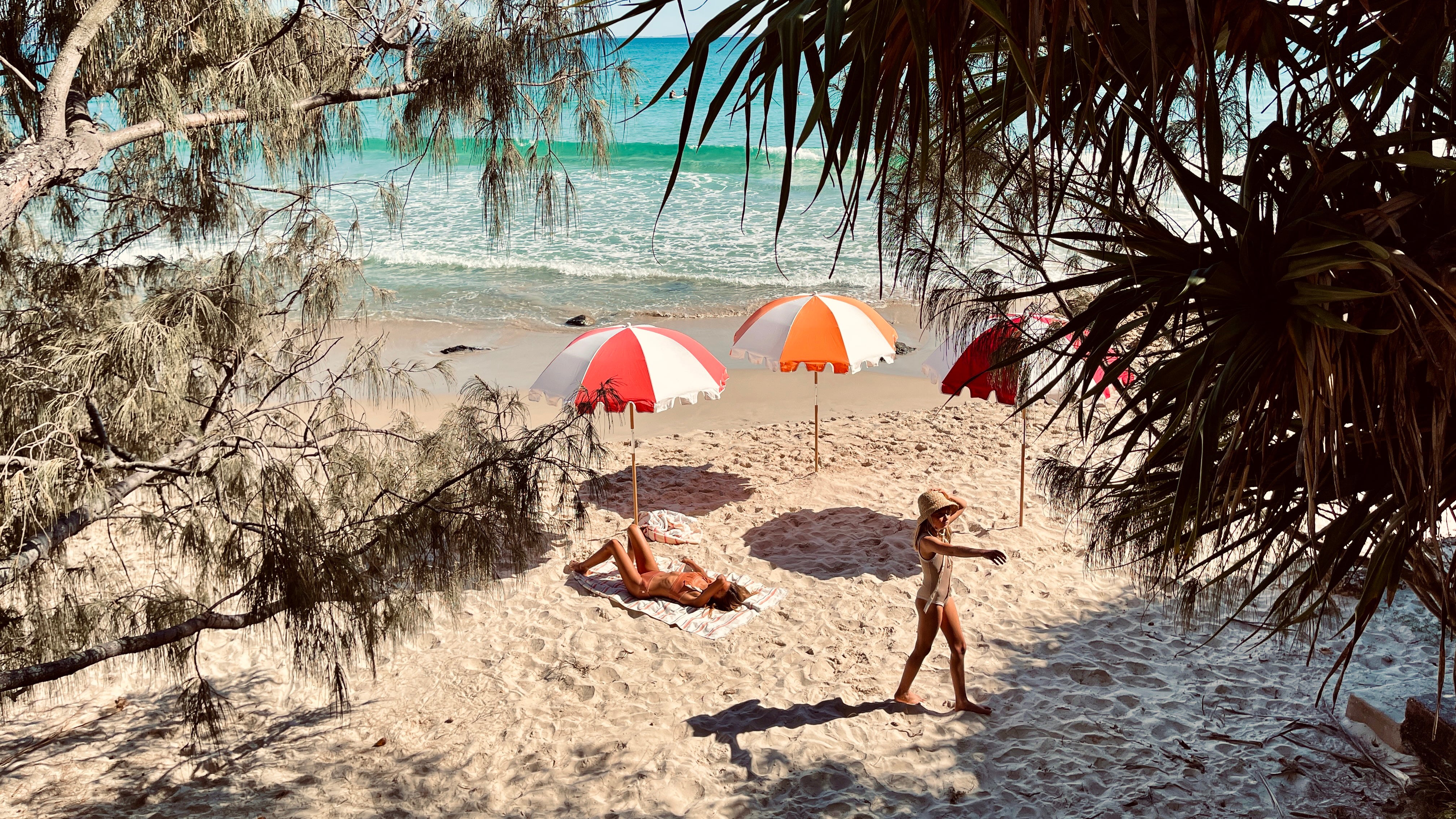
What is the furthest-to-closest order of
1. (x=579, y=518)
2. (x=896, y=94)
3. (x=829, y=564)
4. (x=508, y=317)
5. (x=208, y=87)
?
(x=508, y=317), (x=829, y=564), (x=208, y=87), (x=579, y=518), (x=896, y=94)

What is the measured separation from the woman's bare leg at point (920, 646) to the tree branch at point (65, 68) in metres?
4.20

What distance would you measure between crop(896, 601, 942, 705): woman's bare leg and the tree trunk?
4076 millimetres

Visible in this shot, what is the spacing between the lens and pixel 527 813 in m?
4.63

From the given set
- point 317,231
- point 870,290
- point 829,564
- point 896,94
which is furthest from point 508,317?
point 896,94

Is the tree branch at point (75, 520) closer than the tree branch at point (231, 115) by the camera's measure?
Yes

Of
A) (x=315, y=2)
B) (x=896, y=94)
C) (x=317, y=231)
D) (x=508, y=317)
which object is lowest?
(x=508, y=317)

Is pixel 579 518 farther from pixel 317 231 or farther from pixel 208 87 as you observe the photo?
pixel 208 87

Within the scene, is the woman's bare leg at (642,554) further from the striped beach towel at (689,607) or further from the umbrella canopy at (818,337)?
the umbrella canopy at (818,337)

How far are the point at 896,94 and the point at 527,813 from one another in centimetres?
364

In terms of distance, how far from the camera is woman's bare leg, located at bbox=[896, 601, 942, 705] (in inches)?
204

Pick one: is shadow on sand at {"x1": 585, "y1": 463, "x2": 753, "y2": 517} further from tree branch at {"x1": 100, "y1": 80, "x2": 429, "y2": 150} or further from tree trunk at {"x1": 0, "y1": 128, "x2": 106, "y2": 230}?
tree trunk at {"x1": 0, "y1": 128, "x2": 106, "y2": 230}

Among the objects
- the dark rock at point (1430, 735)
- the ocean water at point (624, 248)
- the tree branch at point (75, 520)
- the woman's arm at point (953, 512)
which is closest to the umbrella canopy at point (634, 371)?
the woman's arm at point (953, 512)

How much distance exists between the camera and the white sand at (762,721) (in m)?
4.67

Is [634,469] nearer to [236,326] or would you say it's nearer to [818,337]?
[818,337]
